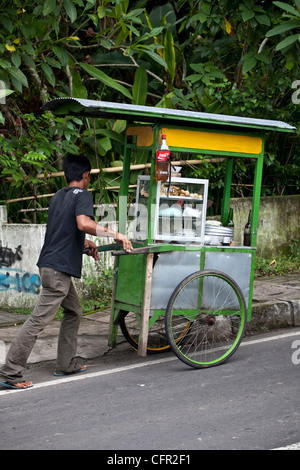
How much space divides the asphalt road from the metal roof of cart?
6.27ft

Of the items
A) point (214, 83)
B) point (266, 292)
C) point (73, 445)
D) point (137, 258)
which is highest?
point (214, 83)

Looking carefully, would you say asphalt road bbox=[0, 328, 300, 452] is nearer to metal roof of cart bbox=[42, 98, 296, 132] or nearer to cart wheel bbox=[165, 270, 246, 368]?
cart wheel bbox=[165, 270, 246, 368]

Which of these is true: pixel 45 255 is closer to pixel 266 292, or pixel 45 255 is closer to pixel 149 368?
pixel 149 368

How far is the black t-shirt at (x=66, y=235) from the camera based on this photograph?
16.2 feet

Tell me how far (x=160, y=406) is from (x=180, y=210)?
5.90ft

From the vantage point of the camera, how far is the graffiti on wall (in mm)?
7277

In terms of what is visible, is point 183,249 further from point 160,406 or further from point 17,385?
point 17,385

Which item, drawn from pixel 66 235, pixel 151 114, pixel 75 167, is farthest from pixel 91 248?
pixel 151 114

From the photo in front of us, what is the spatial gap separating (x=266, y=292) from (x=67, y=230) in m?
3.33

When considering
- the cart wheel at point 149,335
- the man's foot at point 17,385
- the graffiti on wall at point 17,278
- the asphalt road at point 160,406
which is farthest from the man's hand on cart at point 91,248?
the graffiti on wall at point 17,278

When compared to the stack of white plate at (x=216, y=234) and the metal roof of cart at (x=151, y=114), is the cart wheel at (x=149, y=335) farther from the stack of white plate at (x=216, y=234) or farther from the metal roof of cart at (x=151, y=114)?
the metal roof of cart at (x=151, y=114)

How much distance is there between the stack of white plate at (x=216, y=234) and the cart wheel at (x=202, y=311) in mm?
374

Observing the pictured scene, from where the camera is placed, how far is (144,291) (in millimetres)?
5215

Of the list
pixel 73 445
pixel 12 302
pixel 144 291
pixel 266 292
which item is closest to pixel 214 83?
pixel 266 292
